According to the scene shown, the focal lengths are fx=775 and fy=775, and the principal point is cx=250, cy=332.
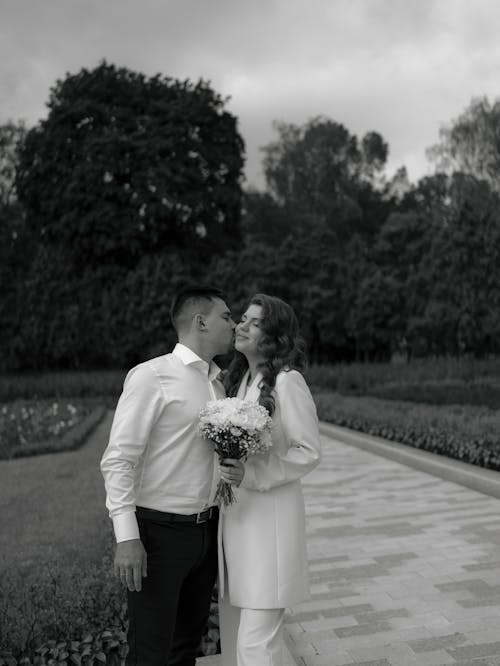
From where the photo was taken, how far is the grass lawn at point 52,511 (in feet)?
20.0

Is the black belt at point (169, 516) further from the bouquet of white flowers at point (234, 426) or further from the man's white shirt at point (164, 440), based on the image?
the bouquet of white flowers at point (234, 426)

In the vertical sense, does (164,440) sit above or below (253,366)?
below

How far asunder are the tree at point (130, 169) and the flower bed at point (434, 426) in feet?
61.3

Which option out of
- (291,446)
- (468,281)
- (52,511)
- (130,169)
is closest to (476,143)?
(468,281)

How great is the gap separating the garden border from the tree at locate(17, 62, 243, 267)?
2109 centimetres

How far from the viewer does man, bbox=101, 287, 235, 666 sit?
2707mm

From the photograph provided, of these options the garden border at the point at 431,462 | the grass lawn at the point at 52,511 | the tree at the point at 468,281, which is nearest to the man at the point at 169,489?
the grass lawn at the point at 52,511

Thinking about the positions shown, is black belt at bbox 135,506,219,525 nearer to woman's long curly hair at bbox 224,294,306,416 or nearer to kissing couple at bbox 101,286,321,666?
kissing couple at bbox 101,286,321,666

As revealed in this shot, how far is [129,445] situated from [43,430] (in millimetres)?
13246

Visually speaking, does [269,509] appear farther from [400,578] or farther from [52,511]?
[52,511]

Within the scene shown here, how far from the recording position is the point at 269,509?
2.94m

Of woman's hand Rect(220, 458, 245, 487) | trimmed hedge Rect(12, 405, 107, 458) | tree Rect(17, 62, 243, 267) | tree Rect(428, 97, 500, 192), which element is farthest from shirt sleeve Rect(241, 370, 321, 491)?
tree Rect(428, 97, 500, 192)

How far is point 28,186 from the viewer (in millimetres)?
34156

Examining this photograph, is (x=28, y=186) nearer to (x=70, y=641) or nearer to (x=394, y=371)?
(x=394, y=371)
